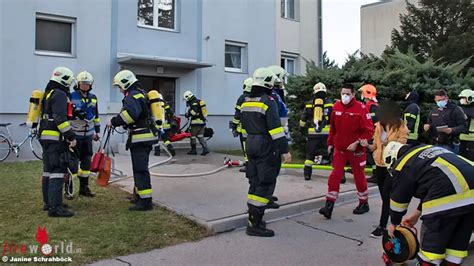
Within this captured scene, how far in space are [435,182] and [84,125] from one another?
558cm

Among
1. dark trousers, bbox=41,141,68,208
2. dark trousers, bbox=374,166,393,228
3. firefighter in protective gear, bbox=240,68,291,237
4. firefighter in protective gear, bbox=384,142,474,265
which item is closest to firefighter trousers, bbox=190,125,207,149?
dark trousers, bbox=41,141,68,208

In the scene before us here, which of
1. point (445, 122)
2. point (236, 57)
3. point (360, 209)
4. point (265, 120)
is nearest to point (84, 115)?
point (265, 120)

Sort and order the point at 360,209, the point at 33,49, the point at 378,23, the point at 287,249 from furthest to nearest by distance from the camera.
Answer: the point at 378,23
the point at 33,49
the point at 360,209
the point at 287,249

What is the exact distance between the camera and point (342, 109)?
632 centimetres

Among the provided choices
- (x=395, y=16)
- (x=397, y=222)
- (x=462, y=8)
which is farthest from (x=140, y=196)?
(x=395, y=16)

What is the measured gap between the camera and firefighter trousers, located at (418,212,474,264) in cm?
349

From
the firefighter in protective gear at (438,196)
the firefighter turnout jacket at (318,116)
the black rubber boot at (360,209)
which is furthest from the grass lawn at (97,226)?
the firefighter turnout jacket at (318,116)

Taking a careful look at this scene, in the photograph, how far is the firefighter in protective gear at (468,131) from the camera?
956 cm

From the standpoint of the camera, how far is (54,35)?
41.0 feet

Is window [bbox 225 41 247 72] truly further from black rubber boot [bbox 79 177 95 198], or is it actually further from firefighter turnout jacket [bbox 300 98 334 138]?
black rubber boot [bbox 79 177 95 198]

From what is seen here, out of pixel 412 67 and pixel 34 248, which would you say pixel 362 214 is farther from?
pixel 412 67

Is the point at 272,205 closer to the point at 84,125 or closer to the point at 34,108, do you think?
the point at 84,125

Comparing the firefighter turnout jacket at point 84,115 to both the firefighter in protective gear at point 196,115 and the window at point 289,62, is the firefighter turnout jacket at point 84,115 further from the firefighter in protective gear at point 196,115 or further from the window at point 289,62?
the window at point 289,62

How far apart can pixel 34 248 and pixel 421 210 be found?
3941 millimetres
